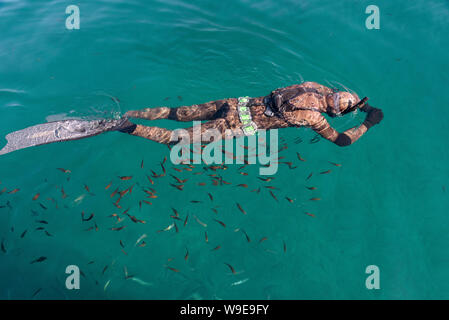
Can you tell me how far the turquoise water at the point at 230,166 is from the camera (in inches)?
219

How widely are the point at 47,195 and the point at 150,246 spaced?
111 inches

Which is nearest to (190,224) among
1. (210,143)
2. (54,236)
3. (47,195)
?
(210,143)

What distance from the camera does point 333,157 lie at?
22.9 ft

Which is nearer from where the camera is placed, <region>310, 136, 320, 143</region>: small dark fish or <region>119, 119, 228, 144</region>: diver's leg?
<region>119, 119, 228, 144</region>: diver's leg

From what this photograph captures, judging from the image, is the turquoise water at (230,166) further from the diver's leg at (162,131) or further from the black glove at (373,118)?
the black glove at (373,118)

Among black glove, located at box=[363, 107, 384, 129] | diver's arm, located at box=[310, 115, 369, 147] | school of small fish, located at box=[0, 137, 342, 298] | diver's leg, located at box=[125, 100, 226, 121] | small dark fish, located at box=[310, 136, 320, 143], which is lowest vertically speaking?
school of small fish, located at box=[0, 137, 342, 298]

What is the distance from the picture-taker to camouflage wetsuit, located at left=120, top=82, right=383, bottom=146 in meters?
6.00

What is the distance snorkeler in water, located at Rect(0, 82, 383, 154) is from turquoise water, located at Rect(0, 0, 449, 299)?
36 cm

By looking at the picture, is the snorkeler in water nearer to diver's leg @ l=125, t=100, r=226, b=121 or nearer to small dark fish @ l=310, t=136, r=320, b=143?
diver's leg @ l=125, t=100, r=226, b=121

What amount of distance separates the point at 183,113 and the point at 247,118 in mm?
1798

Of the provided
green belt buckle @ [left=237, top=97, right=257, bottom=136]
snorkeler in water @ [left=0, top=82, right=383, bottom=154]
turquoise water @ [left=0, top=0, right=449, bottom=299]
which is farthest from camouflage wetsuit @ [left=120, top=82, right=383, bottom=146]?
turquoise water @ [left=0, top=0, right=449, bottom=299]

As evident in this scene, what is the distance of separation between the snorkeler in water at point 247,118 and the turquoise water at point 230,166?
36 cm

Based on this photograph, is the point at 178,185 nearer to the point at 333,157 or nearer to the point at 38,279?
the point at 38,279

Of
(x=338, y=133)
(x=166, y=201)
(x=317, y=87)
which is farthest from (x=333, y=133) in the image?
(x=166, y=201)
